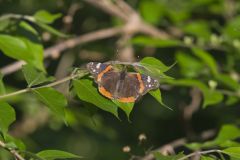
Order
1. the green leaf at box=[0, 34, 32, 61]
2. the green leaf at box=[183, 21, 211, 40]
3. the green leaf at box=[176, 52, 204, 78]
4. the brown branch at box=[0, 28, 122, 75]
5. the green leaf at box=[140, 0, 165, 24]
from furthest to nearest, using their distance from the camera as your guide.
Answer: the green leaf at box=[140, 0, 165, 24] < the green leaf at box=[183, 21, 211, 40] < the green leaf at box=[176, 52, 204, 78] < the brown branch at box=[0, 28, 122, 75] < the green leaf at box=[0, 34, 32, 61]

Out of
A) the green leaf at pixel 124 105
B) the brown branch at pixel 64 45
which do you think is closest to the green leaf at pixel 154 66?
the green leaf at pixel 124 105

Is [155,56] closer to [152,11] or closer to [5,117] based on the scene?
[152,11]

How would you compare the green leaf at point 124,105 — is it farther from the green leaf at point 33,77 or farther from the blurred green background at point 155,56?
the blurred green background at point 155,56

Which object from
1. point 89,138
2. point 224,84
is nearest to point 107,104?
point 224,84

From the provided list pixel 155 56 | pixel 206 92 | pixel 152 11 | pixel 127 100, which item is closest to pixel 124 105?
pixel 127 100

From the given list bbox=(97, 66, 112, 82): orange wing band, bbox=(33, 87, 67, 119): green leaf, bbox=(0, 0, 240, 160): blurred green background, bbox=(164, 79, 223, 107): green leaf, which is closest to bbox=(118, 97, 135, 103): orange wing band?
bbox=(97, 66, 112, 82): orange wing band

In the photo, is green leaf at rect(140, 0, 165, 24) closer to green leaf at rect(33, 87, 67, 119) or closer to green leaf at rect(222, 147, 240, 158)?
green leaf at rect(33, 87, 67, 119)

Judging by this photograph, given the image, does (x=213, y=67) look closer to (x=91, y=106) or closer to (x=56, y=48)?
(x=56, y=48)
